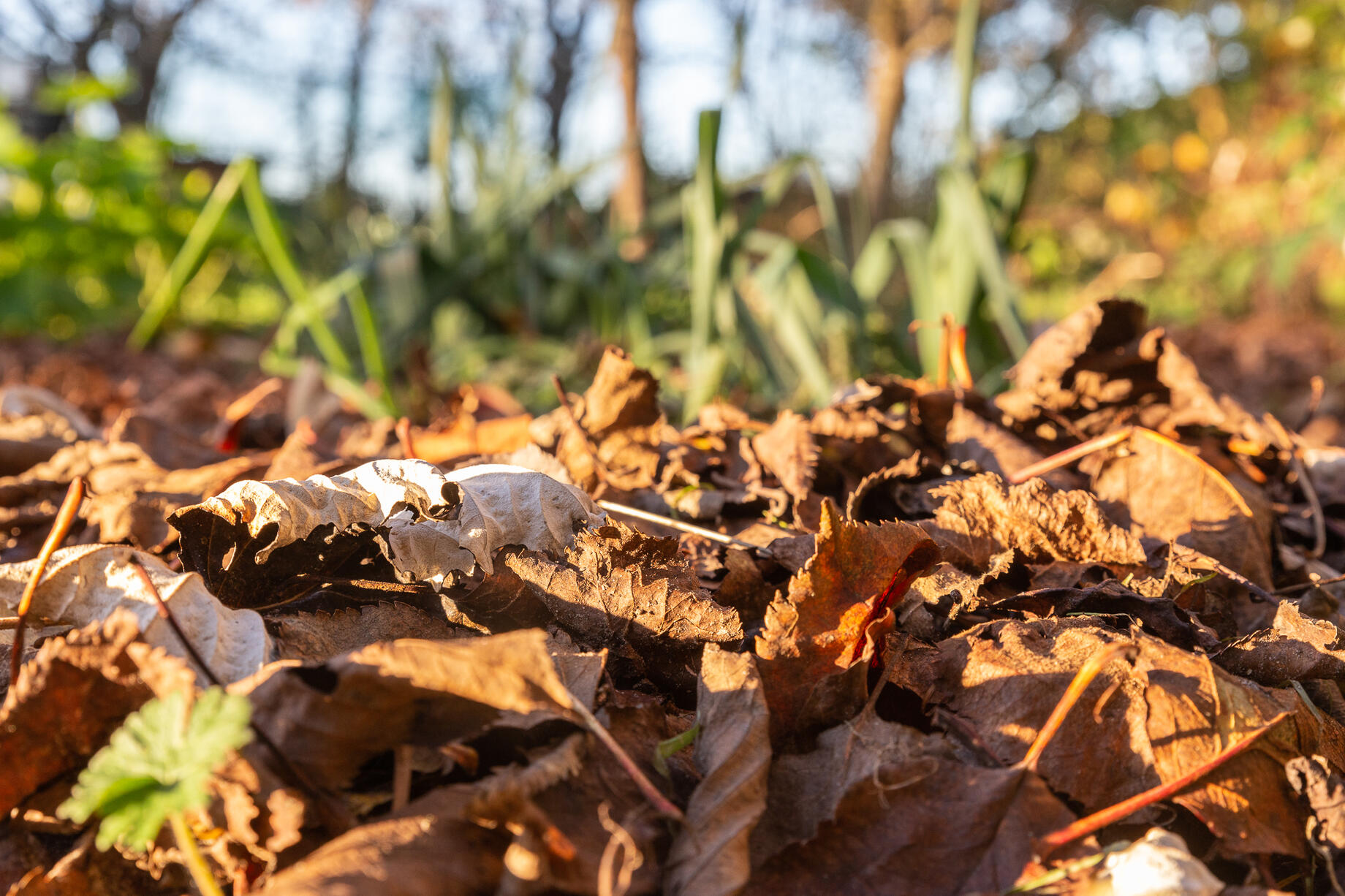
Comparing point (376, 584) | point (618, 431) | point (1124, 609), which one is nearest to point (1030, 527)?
point (1124, 609)

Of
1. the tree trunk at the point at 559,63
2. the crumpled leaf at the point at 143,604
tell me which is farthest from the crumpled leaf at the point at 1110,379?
the tree trunk at the point at 559,63

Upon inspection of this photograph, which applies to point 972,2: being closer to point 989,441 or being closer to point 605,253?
point 605,253

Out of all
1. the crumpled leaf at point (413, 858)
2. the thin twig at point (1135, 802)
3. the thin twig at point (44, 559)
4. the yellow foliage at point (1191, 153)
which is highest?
the yellow foliage at point (1191, 153)

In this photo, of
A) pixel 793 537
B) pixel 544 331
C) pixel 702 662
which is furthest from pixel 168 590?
pixel 544 331

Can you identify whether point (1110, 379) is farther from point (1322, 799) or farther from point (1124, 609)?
point (1322, 799)

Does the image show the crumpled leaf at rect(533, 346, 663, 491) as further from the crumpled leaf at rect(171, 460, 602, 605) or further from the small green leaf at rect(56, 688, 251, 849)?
the small green leaf at rect(56, 688, 251, 849)

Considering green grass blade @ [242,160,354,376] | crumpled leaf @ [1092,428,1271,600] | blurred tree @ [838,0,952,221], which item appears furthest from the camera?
blurred tree @ [838,0,952,221]

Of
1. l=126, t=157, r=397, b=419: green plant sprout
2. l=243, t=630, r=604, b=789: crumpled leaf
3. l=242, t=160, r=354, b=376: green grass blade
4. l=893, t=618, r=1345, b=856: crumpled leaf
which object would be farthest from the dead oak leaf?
l=242, t=160, r=354, b=376: green grass blade

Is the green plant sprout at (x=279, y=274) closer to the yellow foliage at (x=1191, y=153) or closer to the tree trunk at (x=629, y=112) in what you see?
the tree trunk at (x=629, y=112)
